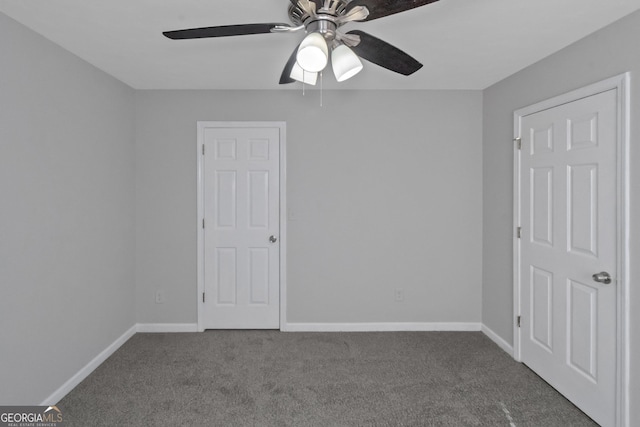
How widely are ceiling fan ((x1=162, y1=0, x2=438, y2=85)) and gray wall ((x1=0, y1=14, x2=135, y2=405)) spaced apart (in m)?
1.27

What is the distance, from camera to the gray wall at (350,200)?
3645 millimetres

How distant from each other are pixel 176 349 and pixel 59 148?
188cm

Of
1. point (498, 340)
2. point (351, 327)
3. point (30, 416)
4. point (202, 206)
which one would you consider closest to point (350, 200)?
point (351, 327)

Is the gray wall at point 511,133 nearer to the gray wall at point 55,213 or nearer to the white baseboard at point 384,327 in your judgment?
the white baseboard at point 384,327

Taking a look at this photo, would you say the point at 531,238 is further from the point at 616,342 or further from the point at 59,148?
the point at 59,148

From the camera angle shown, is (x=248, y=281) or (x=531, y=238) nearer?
(x=531, y=238)

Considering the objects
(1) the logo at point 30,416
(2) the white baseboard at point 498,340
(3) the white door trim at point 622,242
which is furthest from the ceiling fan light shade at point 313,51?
(2) the white baseboard at point 498,340

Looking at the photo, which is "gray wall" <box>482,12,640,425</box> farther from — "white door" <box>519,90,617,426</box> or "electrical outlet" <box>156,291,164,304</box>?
"electrical outlet" <box>156,291,164,304</box>

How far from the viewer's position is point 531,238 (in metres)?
2.90

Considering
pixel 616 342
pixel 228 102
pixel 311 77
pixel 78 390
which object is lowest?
pixel 78 390

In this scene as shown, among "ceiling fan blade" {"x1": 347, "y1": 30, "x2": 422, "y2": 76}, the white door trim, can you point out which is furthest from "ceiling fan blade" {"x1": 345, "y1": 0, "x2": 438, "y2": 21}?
the white door trim

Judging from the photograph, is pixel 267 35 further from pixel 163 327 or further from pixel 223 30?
pixel 163 327

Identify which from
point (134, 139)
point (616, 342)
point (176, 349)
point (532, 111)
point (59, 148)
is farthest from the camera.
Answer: point (134, 139)

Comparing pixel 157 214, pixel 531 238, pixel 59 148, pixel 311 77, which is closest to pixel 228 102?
pixel 157 214
